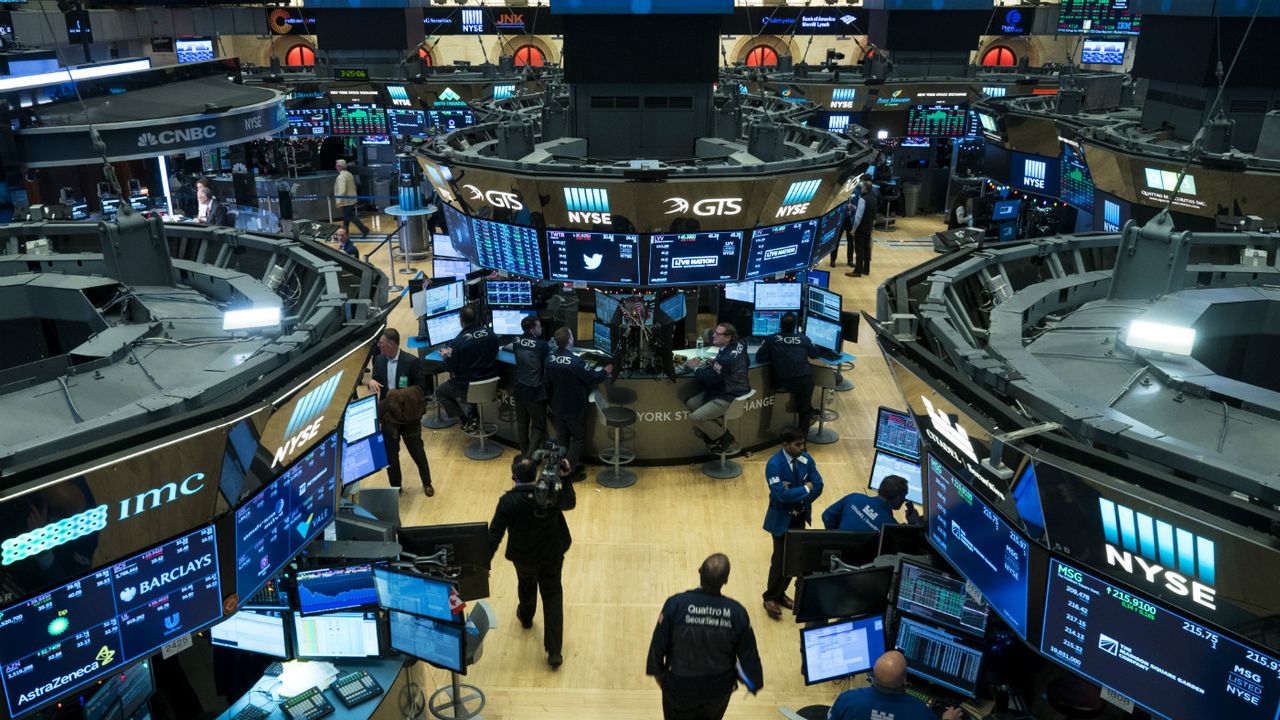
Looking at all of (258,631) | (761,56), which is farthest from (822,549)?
(761,56)

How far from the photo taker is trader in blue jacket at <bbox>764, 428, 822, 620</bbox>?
7.57 m

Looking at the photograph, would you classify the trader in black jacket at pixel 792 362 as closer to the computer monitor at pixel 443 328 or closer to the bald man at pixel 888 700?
the computer monitor at pixel 443 328

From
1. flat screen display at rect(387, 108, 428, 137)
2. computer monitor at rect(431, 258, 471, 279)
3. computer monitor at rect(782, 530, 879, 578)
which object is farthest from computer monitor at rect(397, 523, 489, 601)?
flat screen display at rect(387, 108, 428, 137)

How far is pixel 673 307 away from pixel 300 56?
2850 cm

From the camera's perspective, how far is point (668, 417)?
1070 cm

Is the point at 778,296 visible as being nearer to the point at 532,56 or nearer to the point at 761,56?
the point at 761,56

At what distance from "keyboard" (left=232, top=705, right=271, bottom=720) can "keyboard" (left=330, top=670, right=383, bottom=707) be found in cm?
40

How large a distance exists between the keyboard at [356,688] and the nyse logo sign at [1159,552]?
408 cm

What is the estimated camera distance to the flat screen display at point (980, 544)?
461cm

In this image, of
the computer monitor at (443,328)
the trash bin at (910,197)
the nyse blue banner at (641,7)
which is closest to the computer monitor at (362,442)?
the computer monitor at (443,328)

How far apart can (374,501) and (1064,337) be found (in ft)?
16.1

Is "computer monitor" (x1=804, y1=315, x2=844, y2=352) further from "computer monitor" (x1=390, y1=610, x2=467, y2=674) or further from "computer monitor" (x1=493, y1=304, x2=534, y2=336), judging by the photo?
"computer monitor" (x1=390, y1=610, x2=467, y2=674)

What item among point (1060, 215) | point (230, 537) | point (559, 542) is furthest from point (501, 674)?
point (1060, 215)

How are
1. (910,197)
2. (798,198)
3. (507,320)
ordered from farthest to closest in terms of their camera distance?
1. (910,197)
2. (507,320)
3. (798,198)
